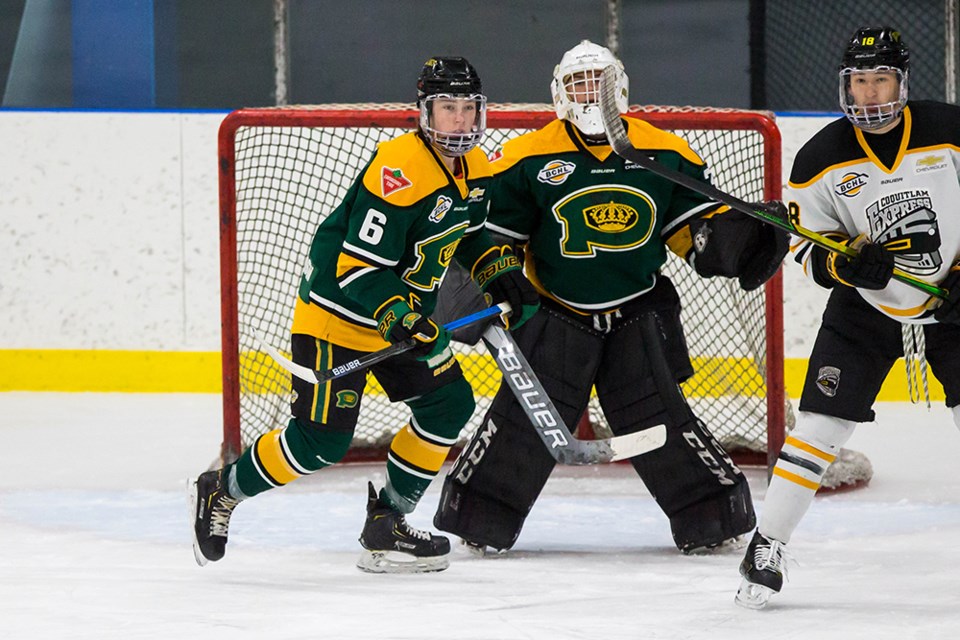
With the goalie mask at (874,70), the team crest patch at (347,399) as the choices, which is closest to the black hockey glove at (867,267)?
the goalie mask at (874,70)

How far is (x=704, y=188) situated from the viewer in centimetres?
285

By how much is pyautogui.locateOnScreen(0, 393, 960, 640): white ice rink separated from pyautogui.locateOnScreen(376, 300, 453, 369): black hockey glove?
0.48 m

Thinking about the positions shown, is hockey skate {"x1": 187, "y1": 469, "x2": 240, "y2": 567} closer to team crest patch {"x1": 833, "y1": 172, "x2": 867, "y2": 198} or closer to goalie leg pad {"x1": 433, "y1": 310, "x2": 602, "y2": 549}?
goalie leg pad {"x1": 433, "y1": 310, "x2": 602, "y2": 549}

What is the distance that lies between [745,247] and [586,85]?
478 millimetres

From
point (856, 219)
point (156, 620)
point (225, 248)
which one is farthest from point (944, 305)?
point (225, 248)

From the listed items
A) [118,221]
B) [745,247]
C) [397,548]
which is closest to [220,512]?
[397,548]

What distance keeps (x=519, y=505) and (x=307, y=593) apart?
59 centimetres

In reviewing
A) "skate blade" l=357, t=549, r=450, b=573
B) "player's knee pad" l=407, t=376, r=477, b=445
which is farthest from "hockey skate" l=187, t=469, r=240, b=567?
"player's knee pad" l=407, t=376, r=477, b=445

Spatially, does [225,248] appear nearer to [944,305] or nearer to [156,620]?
[156,620]

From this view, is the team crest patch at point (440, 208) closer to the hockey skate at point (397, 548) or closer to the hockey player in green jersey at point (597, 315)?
the hockey player in green jersey at point (597, 315)

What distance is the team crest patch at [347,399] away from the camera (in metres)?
3.05

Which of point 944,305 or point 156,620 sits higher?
point 944,305

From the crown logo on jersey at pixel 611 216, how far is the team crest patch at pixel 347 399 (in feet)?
2.16

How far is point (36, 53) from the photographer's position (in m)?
5.64
